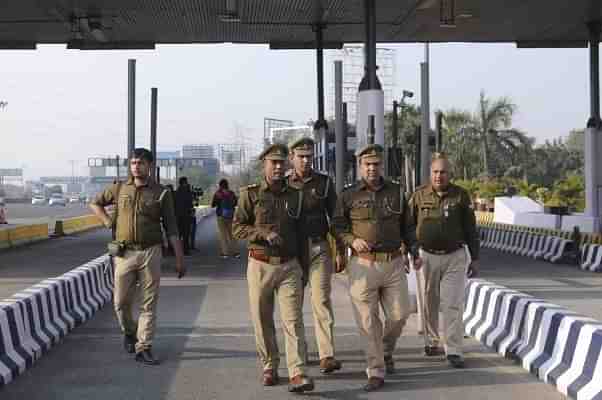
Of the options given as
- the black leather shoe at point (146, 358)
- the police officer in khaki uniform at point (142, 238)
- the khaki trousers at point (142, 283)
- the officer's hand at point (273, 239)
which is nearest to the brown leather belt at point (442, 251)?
the officer's hand at point (273, 239)

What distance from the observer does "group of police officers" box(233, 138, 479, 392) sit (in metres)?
7.82

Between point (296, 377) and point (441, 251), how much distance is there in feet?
7.00

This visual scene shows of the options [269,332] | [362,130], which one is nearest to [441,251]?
[269,332]

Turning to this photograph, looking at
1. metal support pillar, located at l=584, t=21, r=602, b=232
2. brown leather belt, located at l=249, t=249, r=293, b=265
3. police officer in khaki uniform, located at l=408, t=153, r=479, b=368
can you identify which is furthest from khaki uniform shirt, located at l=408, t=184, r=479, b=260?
metal support pillar, located at l=584, t=21, r=602, b=232

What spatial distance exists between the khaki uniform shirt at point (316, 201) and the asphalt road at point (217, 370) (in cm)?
129

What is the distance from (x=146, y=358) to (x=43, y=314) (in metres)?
1.80

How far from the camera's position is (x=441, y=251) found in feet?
29.1

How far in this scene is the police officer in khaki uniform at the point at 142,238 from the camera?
8891mm

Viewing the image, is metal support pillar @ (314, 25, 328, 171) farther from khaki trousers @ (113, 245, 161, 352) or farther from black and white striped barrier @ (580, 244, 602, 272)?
khaki trousers @ (113, 245, 161, 352)

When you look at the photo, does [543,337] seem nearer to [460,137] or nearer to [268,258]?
[268,258]

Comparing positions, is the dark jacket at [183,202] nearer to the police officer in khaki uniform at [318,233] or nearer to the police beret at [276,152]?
the police officer in khaki uniform at [318,233]

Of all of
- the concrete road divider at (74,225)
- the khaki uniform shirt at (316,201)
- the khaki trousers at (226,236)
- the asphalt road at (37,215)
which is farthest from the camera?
the asphalt road at (37,215)

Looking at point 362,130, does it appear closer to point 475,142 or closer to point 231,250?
point 231,250

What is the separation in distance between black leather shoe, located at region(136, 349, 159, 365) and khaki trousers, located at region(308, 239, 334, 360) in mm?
1588
